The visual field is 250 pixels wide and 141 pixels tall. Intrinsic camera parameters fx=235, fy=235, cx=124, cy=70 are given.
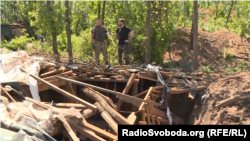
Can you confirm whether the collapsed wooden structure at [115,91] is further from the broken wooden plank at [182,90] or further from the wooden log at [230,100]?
the wooden log at [230,100]

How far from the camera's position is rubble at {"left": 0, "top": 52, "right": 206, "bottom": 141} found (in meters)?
3.82

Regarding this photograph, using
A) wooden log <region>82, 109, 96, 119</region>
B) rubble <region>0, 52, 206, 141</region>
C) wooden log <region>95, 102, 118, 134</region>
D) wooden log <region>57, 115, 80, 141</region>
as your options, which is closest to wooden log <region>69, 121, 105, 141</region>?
rubble <region>0, 52, 206, 141</region>

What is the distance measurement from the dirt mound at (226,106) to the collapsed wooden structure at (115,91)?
1.61ft

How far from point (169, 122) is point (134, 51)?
188 inches

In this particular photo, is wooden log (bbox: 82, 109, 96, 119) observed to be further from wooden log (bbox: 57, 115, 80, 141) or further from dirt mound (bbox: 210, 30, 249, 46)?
dirt mound (bbox: 210, 30, 249, 46)

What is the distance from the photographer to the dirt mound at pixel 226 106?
420 cm

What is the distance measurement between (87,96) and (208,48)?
8662 millimetres

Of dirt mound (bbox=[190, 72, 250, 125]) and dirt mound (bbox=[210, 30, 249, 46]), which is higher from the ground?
dirt mound (bbox=[210, 30, 249, 46])

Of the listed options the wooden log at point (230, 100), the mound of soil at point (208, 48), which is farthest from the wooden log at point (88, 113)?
the mound of soil at point (208, 48)

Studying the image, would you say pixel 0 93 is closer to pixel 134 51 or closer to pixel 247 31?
pixel 134 51

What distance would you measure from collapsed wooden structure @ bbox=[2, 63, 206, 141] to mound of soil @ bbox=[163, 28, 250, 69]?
4754 millimetres

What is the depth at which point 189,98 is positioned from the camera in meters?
5.76

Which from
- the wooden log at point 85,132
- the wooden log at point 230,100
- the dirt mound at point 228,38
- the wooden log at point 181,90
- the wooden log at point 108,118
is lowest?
the wooden log at point 85,132

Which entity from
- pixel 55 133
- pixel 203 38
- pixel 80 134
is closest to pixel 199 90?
pixel 80 134
